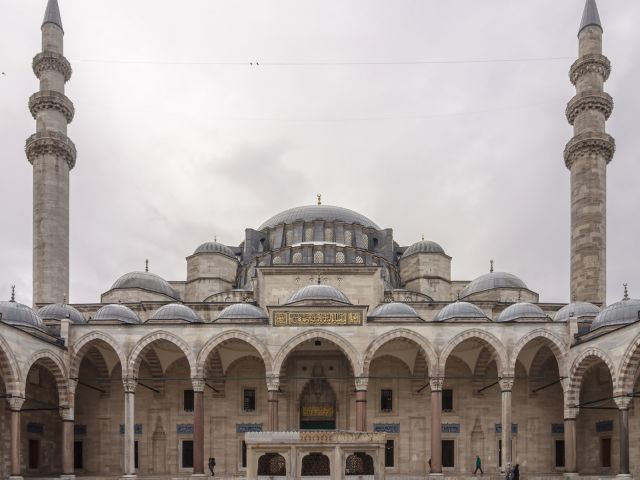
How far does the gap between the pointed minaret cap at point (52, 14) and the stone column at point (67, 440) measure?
1643 centimetres

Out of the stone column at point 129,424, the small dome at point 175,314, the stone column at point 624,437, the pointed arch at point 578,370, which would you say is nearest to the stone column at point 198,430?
the stone column at point 129,424

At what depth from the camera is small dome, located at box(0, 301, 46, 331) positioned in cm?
1789

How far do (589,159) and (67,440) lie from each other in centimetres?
2127

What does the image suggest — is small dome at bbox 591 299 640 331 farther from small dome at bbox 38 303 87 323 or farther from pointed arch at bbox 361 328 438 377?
small dome at bbox 38 303 87 323

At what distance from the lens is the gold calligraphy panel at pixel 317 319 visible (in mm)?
19922

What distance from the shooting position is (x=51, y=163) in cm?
2506

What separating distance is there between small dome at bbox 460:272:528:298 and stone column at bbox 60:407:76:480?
52.0 feet

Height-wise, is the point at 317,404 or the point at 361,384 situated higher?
the point at 361,384

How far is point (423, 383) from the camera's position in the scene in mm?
22703

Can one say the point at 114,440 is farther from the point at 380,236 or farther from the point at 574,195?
the point at 574,195

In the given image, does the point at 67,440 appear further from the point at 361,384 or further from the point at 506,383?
the point at 506,383

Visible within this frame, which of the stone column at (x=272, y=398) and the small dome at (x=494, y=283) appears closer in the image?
the stone column at (x=272, y=398)

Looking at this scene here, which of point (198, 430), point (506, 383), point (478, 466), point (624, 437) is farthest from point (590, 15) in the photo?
point (198, 430)

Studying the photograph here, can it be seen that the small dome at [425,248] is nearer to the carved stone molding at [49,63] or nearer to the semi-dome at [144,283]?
the semi-dome at [144,283]
